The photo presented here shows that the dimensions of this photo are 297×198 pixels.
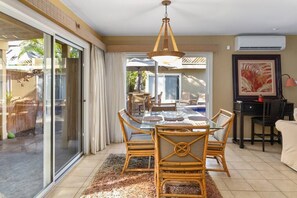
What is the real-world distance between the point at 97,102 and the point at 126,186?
6.17ft

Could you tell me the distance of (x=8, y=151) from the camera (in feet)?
7.29

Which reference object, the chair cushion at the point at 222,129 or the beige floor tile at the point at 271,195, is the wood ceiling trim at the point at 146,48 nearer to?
the chair cushion at the point at 222,129

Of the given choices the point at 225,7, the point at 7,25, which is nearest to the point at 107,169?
the point at 7,25

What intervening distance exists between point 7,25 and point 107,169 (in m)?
2.17

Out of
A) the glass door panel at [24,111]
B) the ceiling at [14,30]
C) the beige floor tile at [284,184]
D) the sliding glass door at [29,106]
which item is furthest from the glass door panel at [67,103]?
the beige floor tile at [284,184]

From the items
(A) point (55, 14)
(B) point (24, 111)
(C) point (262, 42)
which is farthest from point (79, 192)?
(C) point (262, 42)

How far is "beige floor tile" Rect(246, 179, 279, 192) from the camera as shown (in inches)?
104

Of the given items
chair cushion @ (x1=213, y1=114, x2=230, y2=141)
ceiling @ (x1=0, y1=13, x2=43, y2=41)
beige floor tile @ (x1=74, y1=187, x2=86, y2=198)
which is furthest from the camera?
chair cushion @ (x1=213, y1=114, x2=230, y2=141)

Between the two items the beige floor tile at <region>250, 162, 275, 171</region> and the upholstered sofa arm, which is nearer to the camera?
the upholstered sofa arm

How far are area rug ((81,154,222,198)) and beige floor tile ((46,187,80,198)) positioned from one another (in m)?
0.13

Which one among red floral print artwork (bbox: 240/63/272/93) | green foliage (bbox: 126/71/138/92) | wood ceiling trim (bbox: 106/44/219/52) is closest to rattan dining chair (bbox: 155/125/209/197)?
wood ceiling trim (bbox: 106/44/219/52)

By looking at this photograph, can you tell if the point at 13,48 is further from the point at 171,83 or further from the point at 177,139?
the point at 171,83

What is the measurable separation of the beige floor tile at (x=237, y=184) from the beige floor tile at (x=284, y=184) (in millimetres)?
357

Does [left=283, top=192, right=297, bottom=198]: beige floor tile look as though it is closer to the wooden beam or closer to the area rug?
the area rug
